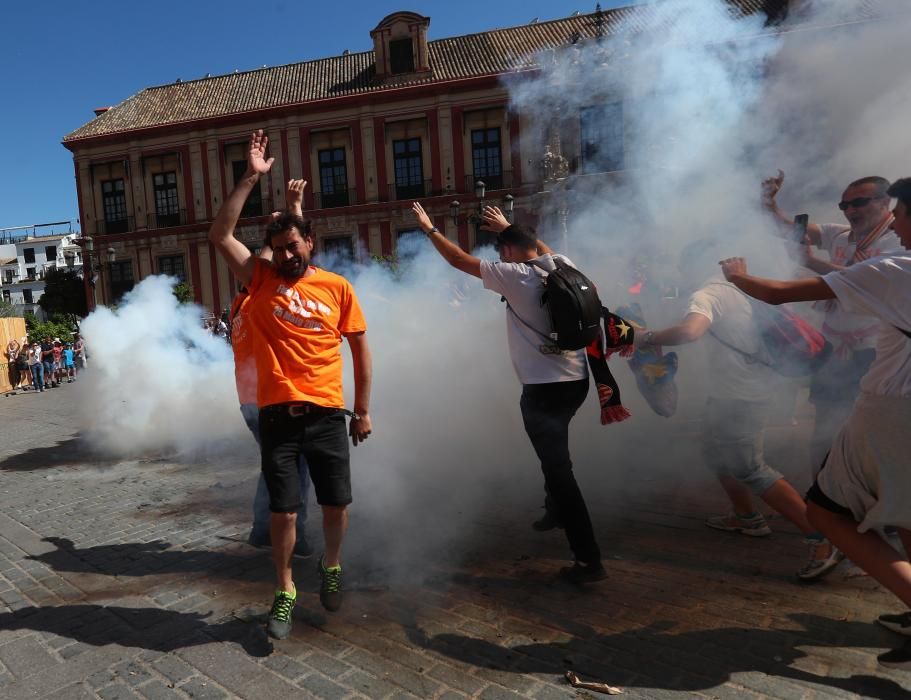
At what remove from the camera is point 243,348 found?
3.01 metres

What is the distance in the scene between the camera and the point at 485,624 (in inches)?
103

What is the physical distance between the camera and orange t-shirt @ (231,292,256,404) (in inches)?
117

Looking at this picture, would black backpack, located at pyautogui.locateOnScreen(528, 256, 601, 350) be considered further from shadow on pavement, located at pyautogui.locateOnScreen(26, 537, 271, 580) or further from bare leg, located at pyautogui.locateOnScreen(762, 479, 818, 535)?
shadow on pavement, located at pyautogui.locateOnScreen(26, 537, 271, 580)

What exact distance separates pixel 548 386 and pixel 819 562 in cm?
146

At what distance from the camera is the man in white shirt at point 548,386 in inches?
115

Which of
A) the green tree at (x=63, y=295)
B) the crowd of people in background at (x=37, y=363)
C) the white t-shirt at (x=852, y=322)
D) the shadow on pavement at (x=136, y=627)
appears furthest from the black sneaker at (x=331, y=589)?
the green tree at (x=63, y=295)

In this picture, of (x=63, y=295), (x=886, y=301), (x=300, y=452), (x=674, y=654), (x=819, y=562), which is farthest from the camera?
(x=63, y=295)

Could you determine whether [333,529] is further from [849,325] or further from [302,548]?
[849,325]

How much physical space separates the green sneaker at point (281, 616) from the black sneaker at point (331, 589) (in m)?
0.17

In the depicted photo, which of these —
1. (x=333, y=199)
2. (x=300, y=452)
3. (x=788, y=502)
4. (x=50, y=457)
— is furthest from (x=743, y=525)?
(x=333, y=199)

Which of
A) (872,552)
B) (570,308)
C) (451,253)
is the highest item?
(451,253)

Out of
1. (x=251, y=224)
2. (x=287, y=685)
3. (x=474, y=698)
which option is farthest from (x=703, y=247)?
(x=251, y=224)

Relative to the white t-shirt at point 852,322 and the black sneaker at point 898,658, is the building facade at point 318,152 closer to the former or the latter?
the white t-shirt at point 852,322

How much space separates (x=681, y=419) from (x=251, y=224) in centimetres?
2309
